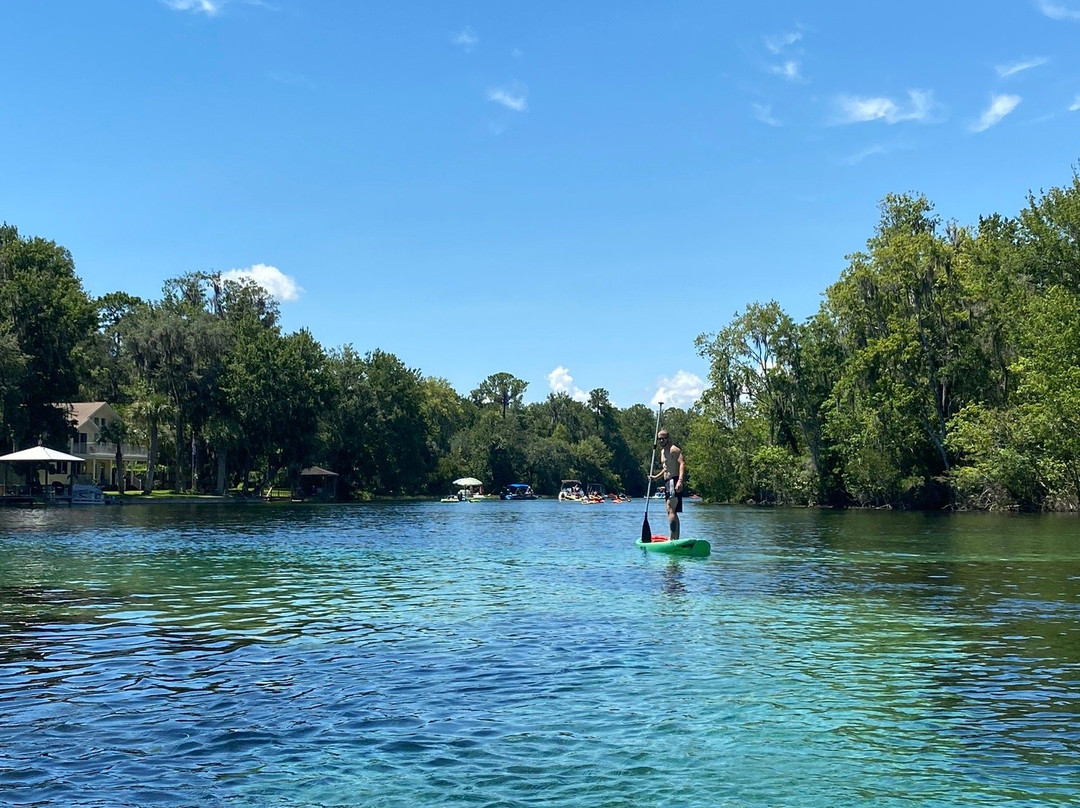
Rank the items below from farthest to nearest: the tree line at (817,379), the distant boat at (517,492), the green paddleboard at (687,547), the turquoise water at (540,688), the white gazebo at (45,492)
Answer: the distant boat at (517,492) < the white gazebo at (45,492) < the tree line at (817,379) < the green paddleboard at (687,547) < the turquoise water at (540,688)

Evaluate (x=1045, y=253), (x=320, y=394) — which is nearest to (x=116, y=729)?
(x=1045, y=253)

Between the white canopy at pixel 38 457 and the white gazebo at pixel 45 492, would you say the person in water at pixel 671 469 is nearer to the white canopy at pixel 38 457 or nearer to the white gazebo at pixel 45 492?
the white canopy at pixel 38 457

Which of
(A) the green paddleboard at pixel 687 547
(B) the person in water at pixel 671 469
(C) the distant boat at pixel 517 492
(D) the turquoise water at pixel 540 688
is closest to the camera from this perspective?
(D) the turquoise water at pixel 540 688

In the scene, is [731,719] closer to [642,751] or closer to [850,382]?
[642,751]

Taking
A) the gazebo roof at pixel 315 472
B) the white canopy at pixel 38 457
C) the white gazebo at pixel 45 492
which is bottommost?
the white gazebo at pixel 45 492

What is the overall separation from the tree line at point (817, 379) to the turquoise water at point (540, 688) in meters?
42.2

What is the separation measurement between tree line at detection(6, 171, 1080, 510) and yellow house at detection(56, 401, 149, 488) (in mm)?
4591

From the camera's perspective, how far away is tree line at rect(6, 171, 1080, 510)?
59594mm

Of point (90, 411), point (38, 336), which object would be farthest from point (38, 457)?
point (90, 411)

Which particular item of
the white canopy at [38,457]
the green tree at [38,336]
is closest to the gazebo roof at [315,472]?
the green tree at [38,336]

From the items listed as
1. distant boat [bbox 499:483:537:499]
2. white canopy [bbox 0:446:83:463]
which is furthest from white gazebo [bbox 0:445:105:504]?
distant boat [bbox 499:483:537:499]

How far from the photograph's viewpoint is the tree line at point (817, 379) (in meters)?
59.6

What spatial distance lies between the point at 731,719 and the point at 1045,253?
59.0m

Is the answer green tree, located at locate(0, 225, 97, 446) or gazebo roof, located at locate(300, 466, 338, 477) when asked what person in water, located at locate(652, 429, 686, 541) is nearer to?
green tree, located at locate(0, 225, 97, 446)
